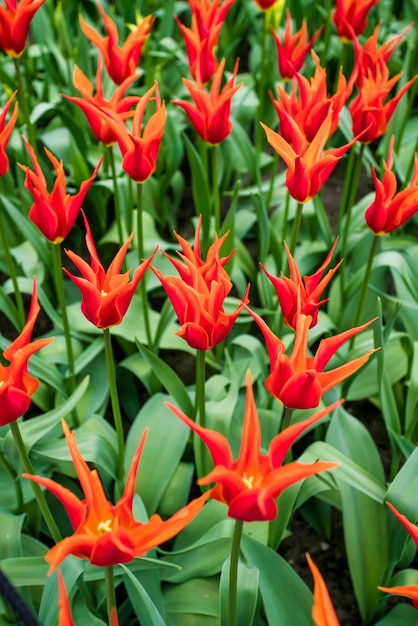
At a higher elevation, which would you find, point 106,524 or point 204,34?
point 204,34

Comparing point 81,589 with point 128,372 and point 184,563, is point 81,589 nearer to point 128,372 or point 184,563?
point 184,563

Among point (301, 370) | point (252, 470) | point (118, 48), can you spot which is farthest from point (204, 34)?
point (252, 470)

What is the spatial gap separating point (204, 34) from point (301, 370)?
1002 millimetres

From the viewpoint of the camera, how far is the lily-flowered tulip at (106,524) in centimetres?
69

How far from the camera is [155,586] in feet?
4.16

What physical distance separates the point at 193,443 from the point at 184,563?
275mm

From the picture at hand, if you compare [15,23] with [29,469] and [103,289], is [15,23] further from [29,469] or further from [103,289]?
[29,469]

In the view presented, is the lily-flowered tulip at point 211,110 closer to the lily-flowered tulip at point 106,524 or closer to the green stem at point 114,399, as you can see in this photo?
the green stem at point 114,399

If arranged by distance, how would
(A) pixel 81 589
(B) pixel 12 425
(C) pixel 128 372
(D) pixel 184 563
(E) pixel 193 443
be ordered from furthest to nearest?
1. (C) pixel 128 372
2. (E) pixel 193 443
3. (D) pixel 184 563
4. (A) pixel 81 589
5. (B) pixel 12 425

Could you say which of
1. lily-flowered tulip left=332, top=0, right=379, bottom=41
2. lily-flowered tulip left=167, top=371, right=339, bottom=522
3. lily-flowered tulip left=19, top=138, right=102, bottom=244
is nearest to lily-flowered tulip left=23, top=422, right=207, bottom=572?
lily-flowered tulip left=167, top=371, right=339, bottom=522

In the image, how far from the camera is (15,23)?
1.50 meters

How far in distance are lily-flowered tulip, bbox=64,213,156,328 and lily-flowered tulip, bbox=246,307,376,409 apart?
8.3 inches

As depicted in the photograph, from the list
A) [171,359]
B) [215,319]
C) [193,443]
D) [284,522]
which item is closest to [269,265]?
[171,359]

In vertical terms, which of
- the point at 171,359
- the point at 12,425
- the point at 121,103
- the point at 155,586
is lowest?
the point at 171,359
